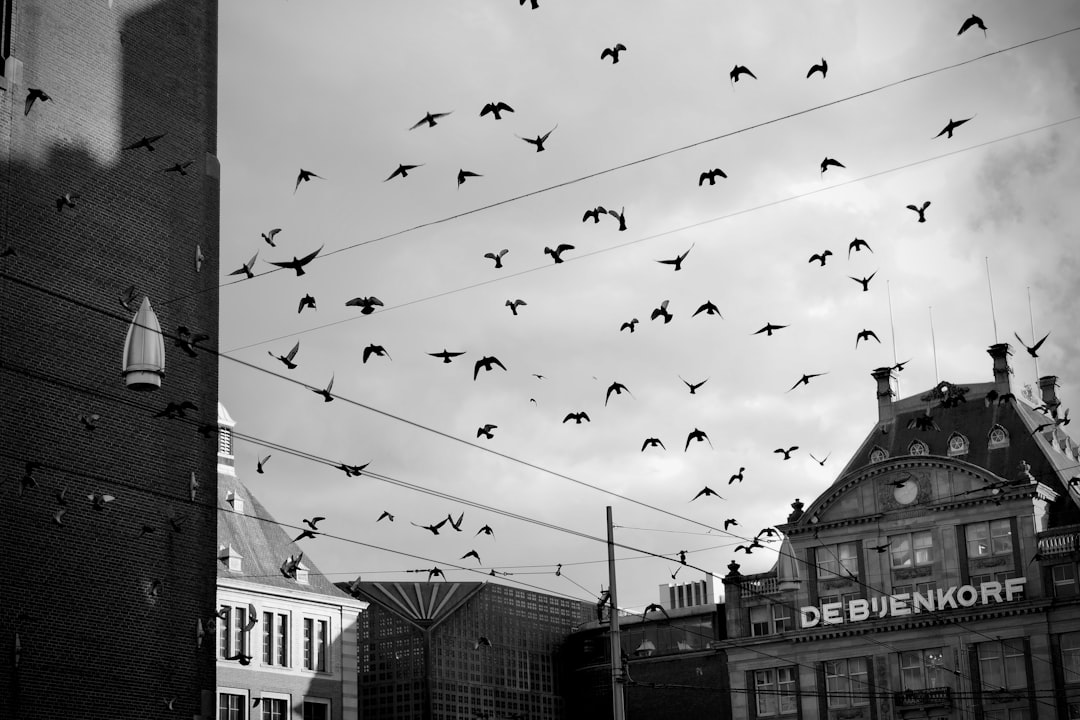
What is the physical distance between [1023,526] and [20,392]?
45.6 meters

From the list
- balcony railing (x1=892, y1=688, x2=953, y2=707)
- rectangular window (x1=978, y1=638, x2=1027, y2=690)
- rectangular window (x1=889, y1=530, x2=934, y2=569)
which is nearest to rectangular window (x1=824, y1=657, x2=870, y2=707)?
balcony railing (x1=892, y1=688, x2=953, y2=707)

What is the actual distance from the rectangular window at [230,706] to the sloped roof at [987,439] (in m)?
28.8

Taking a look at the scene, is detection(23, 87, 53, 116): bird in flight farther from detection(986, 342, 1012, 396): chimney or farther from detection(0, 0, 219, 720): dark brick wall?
detection(986, 342, 1012, 396): chimney

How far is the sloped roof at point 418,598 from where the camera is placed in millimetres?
63750

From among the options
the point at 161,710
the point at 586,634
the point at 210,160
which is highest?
the point at 210,160

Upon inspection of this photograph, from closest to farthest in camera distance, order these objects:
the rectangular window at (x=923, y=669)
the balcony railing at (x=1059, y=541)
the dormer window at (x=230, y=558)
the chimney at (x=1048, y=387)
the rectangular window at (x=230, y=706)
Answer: the rectangular window at (x=230, y=706)
the dormer window at (x=230, y=558)
the balcony railing at (x=1059, y=541)
the rectangular window at (x=923, y=669)
the chimney at (x=1048, y=387)

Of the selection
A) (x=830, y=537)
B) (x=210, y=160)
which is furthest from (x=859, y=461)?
(x=210, y=160)

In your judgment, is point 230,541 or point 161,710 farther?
point 230,541

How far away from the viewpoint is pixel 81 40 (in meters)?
29.8

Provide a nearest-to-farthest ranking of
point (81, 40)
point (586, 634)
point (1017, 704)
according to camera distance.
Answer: point (81, 40) < point (1017, 704) < point (586, 634)

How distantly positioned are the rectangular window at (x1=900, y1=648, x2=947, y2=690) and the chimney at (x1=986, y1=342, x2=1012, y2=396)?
12187 mm

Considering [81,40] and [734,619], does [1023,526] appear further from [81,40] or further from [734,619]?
[81,40]

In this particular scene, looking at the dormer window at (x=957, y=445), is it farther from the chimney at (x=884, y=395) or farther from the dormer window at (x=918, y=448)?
the chimney at (x=884, y=395)

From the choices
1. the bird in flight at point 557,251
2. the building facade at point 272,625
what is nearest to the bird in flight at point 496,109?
the bird in flight at point 557,251
